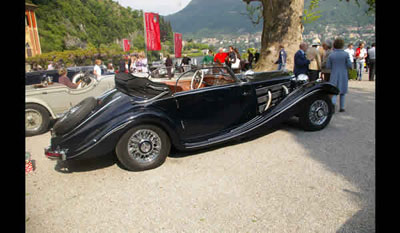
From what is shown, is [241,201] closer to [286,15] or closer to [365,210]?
[365,210]

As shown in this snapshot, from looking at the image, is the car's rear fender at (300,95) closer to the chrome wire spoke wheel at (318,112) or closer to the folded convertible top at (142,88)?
the chrome wire spoke wheel at (318,112)

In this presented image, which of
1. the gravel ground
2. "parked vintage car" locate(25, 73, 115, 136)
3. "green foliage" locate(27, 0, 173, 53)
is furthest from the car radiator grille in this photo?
"green foliage" locate(27, 0, 173, 53)

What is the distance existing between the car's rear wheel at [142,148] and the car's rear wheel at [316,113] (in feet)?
9.34

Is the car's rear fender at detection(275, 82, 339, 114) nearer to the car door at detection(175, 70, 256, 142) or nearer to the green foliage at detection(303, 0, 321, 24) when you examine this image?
the car door at detection(175, 70, 256, 142)

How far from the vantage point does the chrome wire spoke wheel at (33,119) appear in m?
7.13

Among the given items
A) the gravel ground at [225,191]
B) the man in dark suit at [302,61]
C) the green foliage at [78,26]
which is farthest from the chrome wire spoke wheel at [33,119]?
the green foliage at [78,26]

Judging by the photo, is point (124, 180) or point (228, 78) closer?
point (124, 180)

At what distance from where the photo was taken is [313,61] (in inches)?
315

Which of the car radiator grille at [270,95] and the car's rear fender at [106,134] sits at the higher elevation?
the car radiator grille at [270,95]

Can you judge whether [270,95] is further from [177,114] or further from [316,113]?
[177,114]
